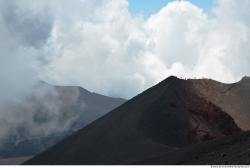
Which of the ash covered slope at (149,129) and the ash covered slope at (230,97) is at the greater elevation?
the ash covered slope at (230,97)

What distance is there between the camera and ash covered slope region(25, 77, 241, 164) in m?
86.2

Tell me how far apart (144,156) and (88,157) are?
38.7 feet

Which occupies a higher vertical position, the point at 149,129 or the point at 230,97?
the point at 230,97

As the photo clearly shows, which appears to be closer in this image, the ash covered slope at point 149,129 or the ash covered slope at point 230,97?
the ash covered slope at point 149,129

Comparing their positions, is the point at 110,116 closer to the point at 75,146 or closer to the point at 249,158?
the point at 75,146

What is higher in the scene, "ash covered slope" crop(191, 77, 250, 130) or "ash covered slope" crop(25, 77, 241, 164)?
"ash covered slope" crop(191, 77, 250, 130)

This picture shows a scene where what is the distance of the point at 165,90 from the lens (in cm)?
10975

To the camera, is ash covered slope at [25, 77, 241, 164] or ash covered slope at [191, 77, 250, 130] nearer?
ash covered slope at [25, 77, 241, 164]

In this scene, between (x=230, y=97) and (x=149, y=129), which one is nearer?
(x=149, y=129)

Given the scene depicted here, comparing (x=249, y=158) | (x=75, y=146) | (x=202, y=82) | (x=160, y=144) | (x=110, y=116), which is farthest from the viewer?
(x=202, y=82)

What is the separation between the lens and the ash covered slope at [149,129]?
8619 centimetres

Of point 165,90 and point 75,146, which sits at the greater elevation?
point 165,90

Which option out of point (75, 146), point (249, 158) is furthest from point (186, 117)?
point (249, 158)

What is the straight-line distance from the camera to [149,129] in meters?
96.2
